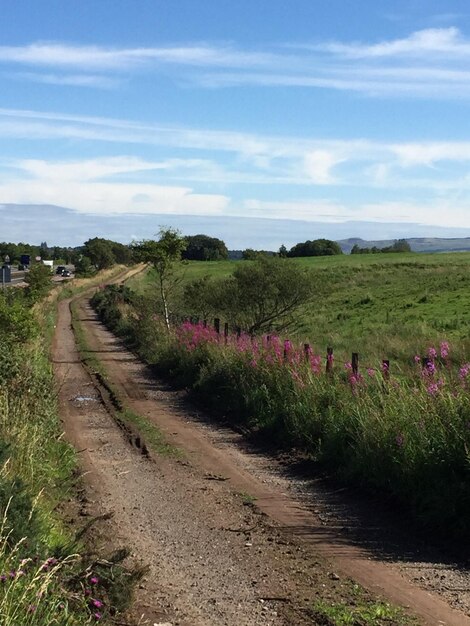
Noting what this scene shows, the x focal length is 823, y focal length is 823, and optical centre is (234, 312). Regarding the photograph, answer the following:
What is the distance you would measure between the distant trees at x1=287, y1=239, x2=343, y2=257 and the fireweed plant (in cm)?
11124

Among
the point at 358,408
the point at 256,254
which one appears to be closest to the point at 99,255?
the point at 256,254

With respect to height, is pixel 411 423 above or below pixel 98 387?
above

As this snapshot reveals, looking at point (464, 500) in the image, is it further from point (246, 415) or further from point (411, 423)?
point (246, 415)

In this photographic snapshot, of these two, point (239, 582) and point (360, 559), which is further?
point (360, 559)

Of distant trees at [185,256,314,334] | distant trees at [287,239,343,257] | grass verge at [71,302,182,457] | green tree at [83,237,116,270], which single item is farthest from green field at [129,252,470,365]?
green tree at [83,237,116,270]

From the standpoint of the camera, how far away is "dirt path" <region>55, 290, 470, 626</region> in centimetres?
600

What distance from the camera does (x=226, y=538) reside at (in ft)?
25.5

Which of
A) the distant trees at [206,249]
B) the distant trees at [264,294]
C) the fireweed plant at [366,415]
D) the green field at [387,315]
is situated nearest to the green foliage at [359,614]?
the fireweed plant at [366,415]

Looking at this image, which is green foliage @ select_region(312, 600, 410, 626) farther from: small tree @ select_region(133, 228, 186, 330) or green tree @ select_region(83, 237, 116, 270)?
green tree @ select_region(83, 237, 116, 270)

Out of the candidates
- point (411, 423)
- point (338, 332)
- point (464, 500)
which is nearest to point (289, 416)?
point (411, 423)

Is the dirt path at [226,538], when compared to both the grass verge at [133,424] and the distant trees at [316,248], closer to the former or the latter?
the grass verge at [133,424]

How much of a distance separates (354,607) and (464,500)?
2308 millimetres

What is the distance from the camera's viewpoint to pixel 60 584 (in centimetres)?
492

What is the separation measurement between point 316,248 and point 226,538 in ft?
406
